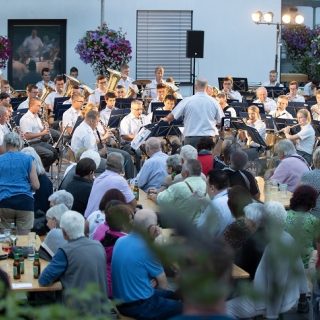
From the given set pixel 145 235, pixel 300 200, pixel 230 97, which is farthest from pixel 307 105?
pixel 145 235

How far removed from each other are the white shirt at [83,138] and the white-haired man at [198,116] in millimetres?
1472

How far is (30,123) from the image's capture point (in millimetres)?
15141

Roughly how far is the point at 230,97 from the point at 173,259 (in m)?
18.7

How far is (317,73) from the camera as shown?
1084 inches

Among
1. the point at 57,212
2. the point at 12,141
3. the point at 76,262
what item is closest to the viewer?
the point at 76,262

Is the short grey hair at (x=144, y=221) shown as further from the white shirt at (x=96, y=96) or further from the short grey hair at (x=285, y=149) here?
the white shirt at (x=96, y=96)

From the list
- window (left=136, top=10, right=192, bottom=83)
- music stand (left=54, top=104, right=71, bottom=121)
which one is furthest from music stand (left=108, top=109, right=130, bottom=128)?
window (left=136, top=10, right=192, bottom=83)

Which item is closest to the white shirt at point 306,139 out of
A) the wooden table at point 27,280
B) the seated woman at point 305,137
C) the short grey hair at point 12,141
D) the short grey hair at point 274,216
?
the seated woman at point 305,137

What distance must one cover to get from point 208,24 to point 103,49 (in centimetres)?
411

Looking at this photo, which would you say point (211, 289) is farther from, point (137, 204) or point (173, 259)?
point (137, 204)

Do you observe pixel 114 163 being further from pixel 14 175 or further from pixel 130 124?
pixel 130 124

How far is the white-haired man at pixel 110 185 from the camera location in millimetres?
9438

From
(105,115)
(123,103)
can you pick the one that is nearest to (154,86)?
(123,103)

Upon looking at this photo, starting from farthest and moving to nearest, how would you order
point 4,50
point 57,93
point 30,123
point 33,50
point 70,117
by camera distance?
point 33,50
point 4,50
point 57,93
point 70,117
point 30,123
